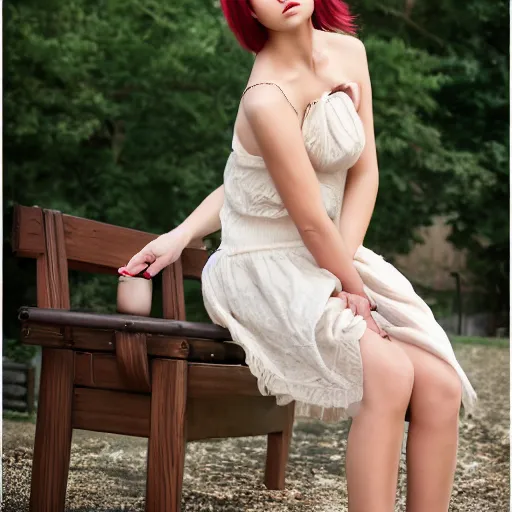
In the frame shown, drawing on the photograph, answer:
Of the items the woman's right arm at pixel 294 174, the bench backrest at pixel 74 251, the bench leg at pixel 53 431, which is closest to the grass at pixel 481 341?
the bench backrest at pixel 74 251

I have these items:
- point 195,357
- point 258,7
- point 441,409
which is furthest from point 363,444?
point 258,7

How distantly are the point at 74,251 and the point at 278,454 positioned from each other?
1010 millimetres

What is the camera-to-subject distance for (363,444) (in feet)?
6.47

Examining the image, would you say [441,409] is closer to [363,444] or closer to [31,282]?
[363,444]

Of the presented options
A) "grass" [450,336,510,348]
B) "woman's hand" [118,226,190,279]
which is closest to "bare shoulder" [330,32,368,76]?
"woman's hand" [118,226,190,279]

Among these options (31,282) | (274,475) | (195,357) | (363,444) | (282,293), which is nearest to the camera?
(363,444)

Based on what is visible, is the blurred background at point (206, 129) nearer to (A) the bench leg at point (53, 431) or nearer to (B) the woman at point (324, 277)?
(A) the bench leg at point (53, 431)

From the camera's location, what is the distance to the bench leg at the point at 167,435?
2.36 m

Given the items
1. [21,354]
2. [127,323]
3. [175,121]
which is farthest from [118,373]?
[175,121]

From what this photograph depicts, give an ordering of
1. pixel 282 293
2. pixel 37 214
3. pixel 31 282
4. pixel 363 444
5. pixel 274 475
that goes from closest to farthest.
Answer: pixel 363 444
pixel 282 293
pixel 37 214
pixel 274 475
pixel 31 282

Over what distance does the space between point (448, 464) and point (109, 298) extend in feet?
22.3

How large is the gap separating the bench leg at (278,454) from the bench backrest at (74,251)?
1.81 ft

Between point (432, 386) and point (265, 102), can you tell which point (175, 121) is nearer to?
point (265, 102)

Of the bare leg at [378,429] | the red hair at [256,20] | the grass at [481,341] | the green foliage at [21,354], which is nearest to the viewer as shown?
the bare leg at [378,429]
